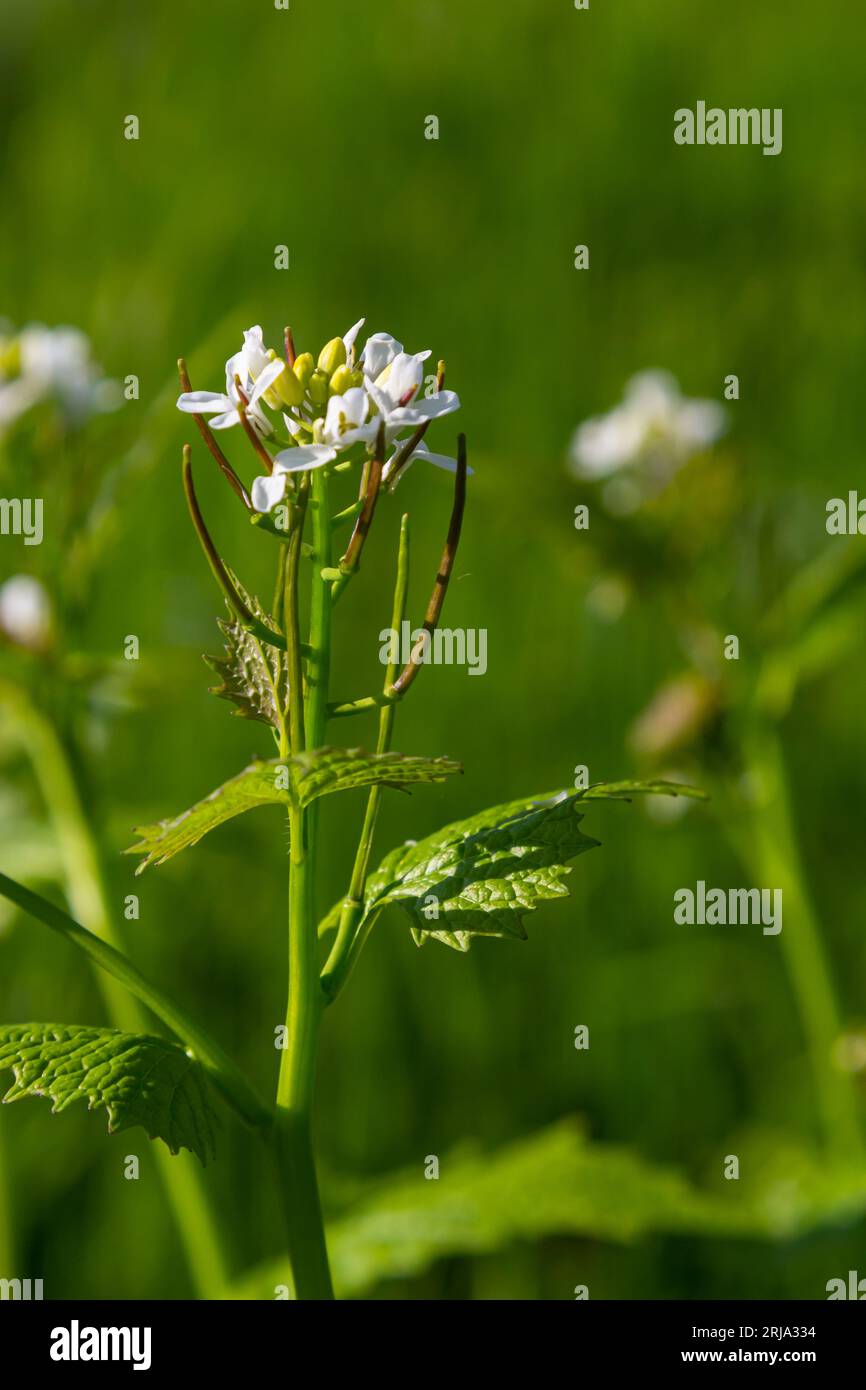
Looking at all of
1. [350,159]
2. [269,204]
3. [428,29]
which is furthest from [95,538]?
[428,29]

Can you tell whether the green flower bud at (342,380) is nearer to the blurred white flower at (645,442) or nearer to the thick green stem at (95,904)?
the thick green stem at (95,904)

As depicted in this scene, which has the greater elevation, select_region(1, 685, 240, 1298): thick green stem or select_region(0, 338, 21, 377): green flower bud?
select_region(0, 338, 21, 377): green flower bud

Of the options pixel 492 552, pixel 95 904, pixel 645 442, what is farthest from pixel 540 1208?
pixel 492 552

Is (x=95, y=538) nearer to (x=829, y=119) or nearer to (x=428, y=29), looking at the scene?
(x=829, y=119)

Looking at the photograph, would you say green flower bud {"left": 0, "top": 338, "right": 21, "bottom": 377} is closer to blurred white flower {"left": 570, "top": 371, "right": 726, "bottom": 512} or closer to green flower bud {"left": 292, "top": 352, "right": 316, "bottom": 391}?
blurred white flower {"left": 570, "top": 371, "right": 726, "bottom": 512}

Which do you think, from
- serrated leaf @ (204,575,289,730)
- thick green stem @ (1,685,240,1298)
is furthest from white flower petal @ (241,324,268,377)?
thick green stem @ (1,685,240,1298)

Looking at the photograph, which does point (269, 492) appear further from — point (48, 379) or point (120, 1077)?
point (48, 379)
